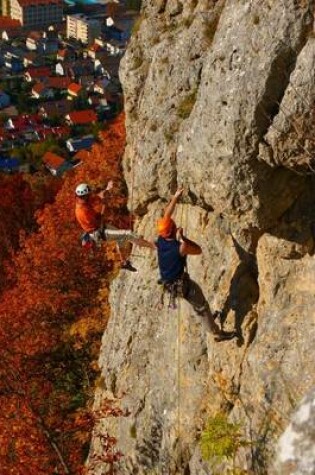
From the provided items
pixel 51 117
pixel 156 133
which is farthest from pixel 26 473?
pixel 51 117

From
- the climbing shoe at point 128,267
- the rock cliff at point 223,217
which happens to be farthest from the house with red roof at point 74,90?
the climbing shoe at point 128,267

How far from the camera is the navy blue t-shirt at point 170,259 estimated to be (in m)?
12.0

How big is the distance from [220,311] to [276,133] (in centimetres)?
449

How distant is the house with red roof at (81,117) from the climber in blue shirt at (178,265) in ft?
321

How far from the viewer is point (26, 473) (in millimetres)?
19688

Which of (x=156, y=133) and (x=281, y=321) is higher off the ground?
(x=156, y=133)

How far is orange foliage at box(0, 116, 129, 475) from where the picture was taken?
20.5 metres

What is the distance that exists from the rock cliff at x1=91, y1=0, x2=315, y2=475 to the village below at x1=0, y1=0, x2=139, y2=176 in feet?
158

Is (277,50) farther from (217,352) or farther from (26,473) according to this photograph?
(26,473)

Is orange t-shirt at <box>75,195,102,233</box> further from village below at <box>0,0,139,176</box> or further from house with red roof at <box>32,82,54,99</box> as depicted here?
house with red roof at <box>32,82,54,99</box>

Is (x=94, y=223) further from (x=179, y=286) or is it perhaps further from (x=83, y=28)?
(x=83, y=28)

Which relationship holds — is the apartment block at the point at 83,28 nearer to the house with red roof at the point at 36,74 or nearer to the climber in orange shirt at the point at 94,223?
the house with red roof at the point at 36,74

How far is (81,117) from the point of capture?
362 ft

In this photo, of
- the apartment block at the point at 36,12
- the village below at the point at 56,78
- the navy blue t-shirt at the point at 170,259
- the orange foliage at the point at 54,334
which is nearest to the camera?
the navy blue t-shirt at the point at 170,259
